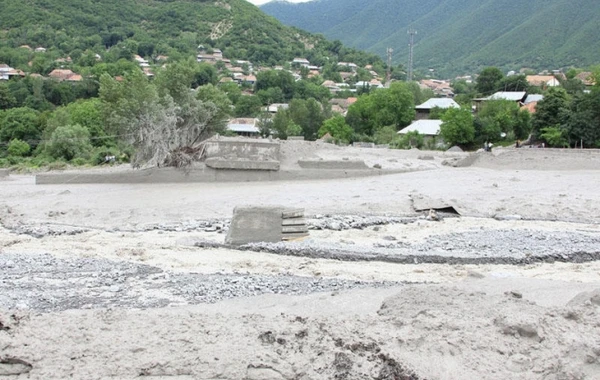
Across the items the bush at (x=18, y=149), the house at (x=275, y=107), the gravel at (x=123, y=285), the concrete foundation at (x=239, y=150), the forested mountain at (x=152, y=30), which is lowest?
the gravel at (x=123, y=285)

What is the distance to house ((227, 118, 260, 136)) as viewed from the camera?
51.6 metres

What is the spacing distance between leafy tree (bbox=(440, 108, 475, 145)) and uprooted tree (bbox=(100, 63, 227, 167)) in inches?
566

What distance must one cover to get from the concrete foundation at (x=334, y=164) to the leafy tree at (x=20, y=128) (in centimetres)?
3533

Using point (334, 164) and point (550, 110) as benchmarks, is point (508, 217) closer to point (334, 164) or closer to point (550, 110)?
point (334, 164)

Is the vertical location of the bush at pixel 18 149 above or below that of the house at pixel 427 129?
below

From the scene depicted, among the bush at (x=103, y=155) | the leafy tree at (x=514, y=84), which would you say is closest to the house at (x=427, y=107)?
the leafy tree at (x=514, y=84)

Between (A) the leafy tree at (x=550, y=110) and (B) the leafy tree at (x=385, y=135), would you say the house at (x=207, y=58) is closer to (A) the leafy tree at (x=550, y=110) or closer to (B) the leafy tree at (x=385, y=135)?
(B) the leafy tree at (x=385, y=135)

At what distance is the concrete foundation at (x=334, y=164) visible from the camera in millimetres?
21875

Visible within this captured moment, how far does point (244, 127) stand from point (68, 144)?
16013 millimetres

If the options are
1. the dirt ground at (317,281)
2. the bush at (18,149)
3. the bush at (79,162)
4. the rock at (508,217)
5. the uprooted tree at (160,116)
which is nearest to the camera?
the dirt ground at (317,281)

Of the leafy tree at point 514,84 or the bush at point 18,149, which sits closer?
the bush at point 18,149

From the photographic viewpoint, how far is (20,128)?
51.8m

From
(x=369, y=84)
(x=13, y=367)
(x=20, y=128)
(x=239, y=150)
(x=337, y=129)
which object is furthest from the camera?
(x=369, y=84)

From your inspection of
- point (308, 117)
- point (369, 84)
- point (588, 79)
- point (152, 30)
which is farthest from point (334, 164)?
point (152, 30)
